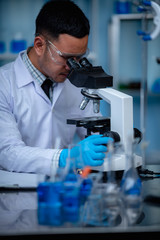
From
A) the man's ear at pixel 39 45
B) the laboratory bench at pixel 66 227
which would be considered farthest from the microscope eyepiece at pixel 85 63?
the laboratory bench at pixel 66 227

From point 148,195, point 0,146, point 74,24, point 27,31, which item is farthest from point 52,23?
point 27,31

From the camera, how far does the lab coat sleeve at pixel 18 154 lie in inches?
76.9

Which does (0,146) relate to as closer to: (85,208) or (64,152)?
(64,152)

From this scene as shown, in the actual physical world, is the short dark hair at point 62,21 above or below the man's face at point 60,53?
above

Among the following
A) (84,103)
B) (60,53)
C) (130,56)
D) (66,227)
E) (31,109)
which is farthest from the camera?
(130,56)

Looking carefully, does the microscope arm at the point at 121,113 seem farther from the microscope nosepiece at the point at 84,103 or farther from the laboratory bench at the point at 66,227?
the laboratory bench at the point at 66,227

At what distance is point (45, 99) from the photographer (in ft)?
7.93

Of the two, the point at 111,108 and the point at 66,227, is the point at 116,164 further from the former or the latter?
the point at 66,227

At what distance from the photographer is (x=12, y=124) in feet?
7.23

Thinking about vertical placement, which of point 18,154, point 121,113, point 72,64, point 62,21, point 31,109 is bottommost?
Result: point 18,154

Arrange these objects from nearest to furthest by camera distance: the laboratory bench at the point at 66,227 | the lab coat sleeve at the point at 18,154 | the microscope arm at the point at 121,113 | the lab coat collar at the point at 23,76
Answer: the laboratory bench at the point at 66,227
the microscope arm at the point at 121,113
the lab coat sleeve at the point at 18,154
the lab coat collar at the point at 23,76

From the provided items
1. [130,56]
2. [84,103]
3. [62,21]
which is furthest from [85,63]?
[130,56]

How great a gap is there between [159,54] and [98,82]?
3056mm

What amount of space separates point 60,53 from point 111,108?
492 mm
